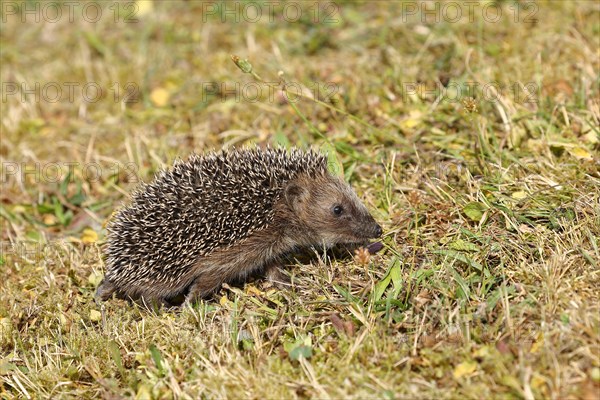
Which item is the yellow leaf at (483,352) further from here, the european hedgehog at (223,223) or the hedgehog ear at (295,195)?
the hedgehog ear at (295,195)

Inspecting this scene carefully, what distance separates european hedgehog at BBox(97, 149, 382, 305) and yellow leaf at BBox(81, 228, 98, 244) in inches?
38.0

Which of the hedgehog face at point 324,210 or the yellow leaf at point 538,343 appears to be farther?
the hedgehog face at point 324,210

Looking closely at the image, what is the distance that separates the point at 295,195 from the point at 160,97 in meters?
4.10

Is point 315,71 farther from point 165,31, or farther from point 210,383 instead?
point 210,383

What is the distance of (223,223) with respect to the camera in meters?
6.40

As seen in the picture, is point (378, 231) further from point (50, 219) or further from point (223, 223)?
point (50, 219)

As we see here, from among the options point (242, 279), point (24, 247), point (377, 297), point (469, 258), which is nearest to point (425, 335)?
point (377, 297)

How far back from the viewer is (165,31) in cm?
1139

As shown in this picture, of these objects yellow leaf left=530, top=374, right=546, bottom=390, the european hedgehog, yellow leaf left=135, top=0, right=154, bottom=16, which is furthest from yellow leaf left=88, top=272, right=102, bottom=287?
yellow leaf left=135, top=0, right=154, bottom=16

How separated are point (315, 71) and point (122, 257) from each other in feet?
14.5

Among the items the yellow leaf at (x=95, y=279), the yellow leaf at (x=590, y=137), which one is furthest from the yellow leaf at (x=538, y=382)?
the yellow leaf at (x=95, y=279)

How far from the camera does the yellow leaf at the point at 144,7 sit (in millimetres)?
12017

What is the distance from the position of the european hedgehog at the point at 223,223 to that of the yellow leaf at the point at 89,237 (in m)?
0.97

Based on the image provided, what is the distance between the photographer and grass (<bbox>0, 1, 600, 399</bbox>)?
5219 millimetres
